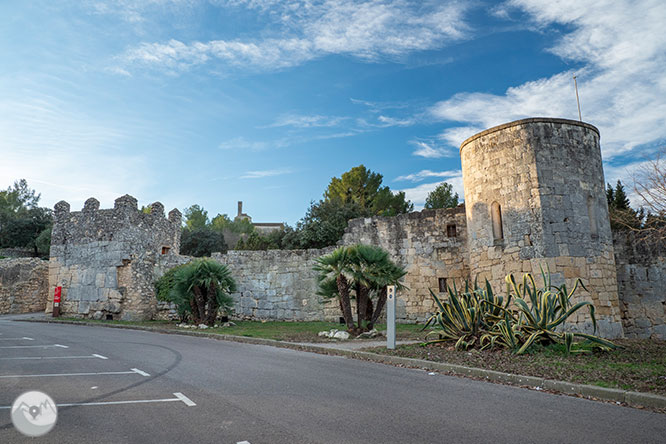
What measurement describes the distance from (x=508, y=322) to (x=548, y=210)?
20.0ft

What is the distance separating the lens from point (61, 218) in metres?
22.4

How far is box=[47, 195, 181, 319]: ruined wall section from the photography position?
66.8 ft

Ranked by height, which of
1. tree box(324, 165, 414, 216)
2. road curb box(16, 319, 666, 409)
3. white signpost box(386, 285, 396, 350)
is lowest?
road curb box(16, 319, 666, 409)

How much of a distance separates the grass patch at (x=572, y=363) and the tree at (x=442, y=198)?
28.3m

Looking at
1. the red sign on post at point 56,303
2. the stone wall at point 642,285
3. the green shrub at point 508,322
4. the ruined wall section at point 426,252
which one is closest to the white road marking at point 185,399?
the green shrub at point 508,322

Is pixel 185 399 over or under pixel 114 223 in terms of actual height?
under

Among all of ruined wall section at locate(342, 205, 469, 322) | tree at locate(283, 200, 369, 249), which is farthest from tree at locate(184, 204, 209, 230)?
ruined wall section at locate(342, 205, 469, 322)

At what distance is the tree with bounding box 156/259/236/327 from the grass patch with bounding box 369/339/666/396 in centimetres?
834

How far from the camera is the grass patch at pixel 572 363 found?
6832mm

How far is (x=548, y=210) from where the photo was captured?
1463cm

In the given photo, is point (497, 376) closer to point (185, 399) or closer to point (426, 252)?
point (185, 399)

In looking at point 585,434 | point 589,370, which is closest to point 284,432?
point 585,434

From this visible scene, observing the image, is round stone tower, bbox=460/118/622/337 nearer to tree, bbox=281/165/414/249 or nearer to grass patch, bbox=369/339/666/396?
grass patch, bbox=369/339/666/396

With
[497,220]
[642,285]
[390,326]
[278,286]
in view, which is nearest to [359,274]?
[390,326]
